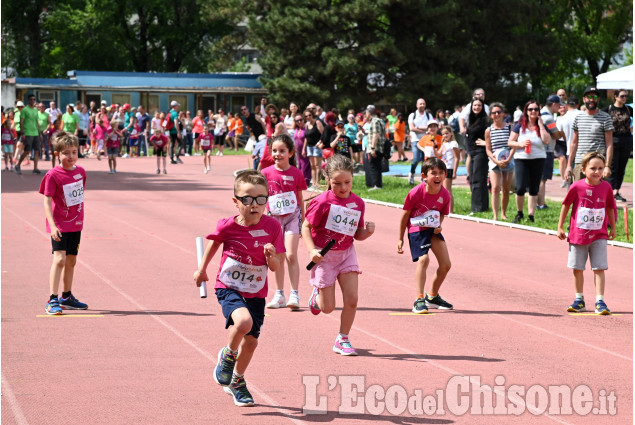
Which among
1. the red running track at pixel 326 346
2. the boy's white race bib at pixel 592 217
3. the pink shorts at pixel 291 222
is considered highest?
the boy's white race bib at pixel 592 217

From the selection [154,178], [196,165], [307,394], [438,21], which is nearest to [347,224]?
[307,394]

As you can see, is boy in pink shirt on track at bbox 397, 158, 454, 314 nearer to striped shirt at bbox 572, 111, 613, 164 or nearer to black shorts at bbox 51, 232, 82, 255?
black shorts at bbox 51, 232, 82, 255

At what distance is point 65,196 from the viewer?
9.80 metres

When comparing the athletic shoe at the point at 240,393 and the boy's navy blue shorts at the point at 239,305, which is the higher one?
the boy's navy blue shorts at the point at 239,305

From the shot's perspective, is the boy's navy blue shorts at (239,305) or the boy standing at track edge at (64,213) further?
the boy standing at track edge at (64,213)

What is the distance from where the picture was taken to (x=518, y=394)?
6.97 m

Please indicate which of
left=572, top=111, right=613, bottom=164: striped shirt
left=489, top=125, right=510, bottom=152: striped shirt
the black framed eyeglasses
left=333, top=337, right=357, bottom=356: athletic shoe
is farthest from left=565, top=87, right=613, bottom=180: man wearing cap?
the black framed eyeglasses

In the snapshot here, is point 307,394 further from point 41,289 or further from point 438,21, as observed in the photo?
point 438,21

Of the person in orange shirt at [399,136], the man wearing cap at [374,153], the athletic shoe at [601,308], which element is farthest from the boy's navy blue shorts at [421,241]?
the person in orange shirt at [399,136]

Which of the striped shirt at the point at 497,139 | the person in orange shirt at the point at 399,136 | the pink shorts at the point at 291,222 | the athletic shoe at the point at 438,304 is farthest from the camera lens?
the person in orange shirt at the point at 399,136

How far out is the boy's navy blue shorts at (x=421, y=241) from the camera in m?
10.0

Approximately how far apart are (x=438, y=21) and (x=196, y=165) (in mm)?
21154

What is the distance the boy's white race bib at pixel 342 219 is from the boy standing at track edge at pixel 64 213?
109 inches

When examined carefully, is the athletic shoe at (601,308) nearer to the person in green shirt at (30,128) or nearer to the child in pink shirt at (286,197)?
the child in pink shirt at (286,197)
